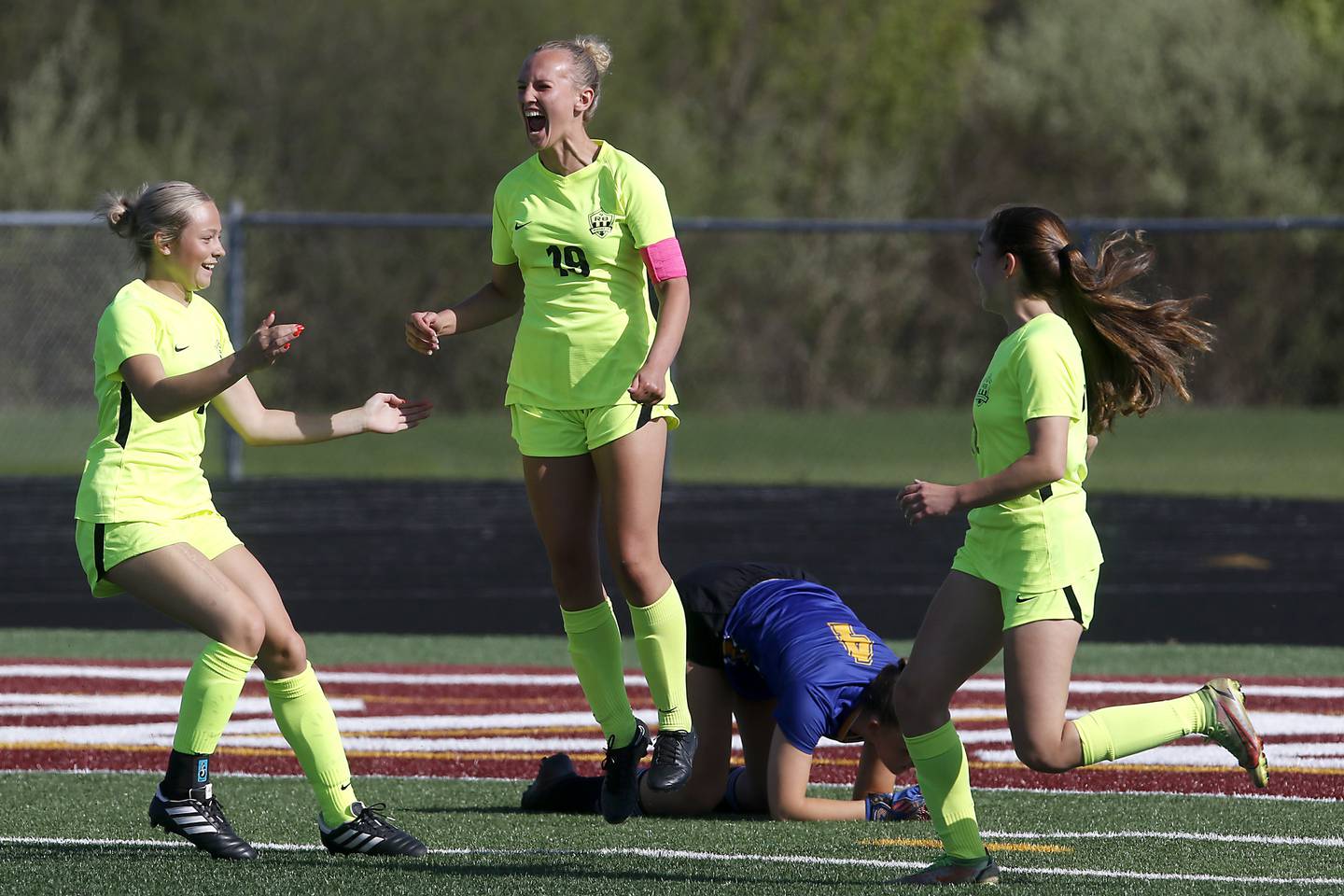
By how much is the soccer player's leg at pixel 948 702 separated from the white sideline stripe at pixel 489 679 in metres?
3.93

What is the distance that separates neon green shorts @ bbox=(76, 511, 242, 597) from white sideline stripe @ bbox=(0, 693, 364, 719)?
307 cm

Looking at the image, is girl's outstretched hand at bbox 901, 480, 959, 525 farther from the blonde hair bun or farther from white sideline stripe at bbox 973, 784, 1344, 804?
white sideline stripe at bbox 973, 784, 1344, 804

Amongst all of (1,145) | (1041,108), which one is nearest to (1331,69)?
(1041,108)

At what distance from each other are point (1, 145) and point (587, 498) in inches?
1049

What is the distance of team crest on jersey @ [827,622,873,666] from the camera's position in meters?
6.23

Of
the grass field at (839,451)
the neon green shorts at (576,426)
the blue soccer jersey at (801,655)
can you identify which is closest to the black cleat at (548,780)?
the blue soccer jersey at (801,655)

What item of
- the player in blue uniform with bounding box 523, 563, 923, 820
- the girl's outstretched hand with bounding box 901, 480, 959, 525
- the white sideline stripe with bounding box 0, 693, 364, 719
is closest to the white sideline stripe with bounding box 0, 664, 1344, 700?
the white sideline stripe with bounding box 0, 693, 364, 719

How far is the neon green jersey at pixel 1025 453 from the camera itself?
4910 millimetres

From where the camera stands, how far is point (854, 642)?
20.7ft

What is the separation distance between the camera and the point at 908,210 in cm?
3916

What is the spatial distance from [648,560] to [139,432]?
1.50 m

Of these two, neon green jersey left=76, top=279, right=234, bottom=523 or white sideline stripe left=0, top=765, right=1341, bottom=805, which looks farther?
white sideline stripe left=0, top=765, right=1341, bottom=805

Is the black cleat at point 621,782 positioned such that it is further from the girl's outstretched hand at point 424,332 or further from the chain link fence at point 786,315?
the chain link fence at point 786,315

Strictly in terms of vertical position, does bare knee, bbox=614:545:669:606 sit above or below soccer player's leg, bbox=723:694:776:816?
above
